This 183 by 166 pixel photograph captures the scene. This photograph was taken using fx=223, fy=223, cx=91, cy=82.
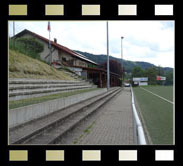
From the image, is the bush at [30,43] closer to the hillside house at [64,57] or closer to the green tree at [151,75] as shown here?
the hillside house at [64,57]

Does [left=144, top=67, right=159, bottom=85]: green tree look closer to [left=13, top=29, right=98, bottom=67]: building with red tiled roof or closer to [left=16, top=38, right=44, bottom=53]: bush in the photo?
[left=13, top=29, right=98, bottom=67]: building with red tiled roof

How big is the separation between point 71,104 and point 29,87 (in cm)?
220

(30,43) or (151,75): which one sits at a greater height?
(30,43)

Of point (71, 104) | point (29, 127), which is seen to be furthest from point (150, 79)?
point (29, 127)

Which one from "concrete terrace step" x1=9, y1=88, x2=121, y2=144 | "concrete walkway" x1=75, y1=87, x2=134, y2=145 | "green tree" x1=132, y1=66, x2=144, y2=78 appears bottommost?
"concrete walkway" x1=75, y1=87, x2=134, y2=145

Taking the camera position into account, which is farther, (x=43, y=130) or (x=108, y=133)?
(x=108, y=133)

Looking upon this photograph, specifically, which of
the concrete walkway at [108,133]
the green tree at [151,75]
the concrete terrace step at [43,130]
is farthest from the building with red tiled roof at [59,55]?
the green tree at [151,75]

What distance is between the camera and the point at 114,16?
3713 mm

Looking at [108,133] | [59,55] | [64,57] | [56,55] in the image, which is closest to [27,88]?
[108,133]

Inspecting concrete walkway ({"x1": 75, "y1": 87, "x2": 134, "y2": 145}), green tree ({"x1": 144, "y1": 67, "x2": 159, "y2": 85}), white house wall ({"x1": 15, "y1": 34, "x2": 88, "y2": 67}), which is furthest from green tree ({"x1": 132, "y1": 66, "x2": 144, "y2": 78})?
concrete walkway ({"x1": 75, "y1": 87, "x2": 134, "y2": 145})

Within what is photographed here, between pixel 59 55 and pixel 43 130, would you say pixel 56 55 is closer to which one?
pixel 59 55

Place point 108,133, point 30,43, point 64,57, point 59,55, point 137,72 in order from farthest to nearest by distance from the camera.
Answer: point 137,72
point 64,57
point 59,55
point 30,43
point 108,133

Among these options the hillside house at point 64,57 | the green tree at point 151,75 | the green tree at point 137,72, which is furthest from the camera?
the green tree at point 137,72
